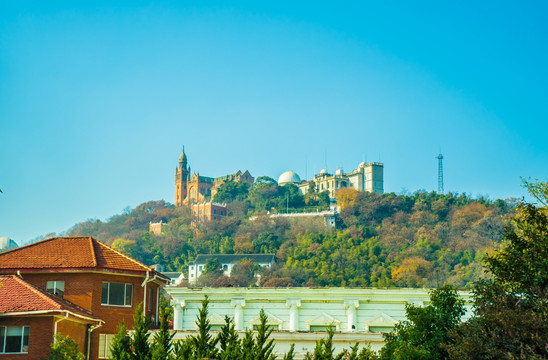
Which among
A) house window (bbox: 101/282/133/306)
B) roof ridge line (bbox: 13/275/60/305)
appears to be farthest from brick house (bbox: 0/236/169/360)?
roof ridge line (bbox: 13/275/60/305)

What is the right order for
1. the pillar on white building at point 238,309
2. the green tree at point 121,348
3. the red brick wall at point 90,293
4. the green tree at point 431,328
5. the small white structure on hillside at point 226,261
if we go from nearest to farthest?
the green tree at point 121,348, the green tree at point 431,328, the red brick wall at point 90,293, the pillar on white building at point 238,309, the small white structure on hillside at point 226,261

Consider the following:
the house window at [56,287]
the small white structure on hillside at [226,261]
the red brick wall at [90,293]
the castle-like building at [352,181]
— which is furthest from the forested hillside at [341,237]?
the house window at [56,287]

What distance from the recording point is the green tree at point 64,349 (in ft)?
75.7

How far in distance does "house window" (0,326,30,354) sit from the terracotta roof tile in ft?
14.7

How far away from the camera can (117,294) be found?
29281 mm

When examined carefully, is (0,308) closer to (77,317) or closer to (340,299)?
(77,317)

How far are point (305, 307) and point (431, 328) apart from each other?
31.6ft

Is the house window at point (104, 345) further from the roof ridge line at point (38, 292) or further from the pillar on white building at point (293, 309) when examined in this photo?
the pillar on white building at point (293, 309)

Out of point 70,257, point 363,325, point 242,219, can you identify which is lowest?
point 363,325

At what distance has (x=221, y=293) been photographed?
30156mm

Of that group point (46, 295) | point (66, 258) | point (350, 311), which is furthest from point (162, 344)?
point (350, 311)

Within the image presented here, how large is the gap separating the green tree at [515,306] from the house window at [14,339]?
12.9 m

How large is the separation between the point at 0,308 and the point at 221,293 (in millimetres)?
8765

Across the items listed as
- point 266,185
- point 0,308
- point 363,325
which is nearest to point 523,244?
point 363,325
